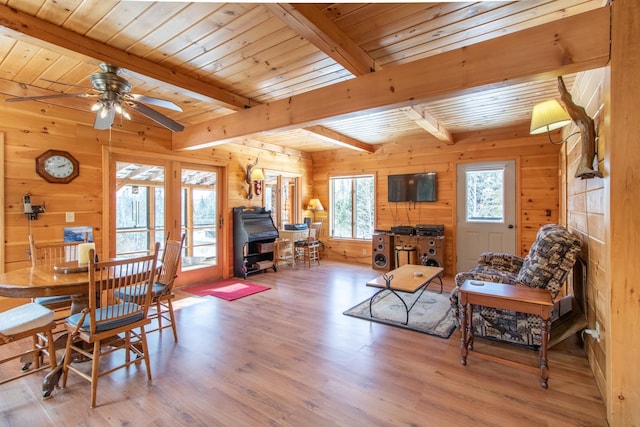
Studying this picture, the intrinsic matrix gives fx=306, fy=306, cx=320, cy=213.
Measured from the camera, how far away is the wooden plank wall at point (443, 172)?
16.2ft

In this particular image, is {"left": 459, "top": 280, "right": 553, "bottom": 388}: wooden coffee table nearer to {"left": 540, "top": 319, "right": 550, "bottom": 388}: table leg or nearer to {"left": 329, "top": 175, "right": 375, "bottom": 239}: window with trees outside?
{"left": 540, "top": 319, "right": 550, "bottom": 388}: table leg

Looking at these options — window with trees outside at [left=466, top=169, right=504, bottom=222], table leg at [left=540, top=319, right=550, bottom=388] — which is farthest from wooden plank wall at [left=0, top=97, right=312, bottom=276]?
window with trees outside at [left=466, top=169, right=504, bottom=222]

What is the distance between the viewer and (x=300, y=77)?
307 cm

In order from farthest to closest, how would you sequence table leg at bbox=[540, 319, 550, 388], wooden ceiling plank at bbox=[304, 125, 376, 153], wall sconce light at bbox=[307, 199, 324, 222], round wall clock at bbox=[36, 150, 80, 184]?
1. wall sconce light at bbox=[307, 199, 324, 222]
2. wooden ceiling plank at bbox=[304, 125, 376, 153]
3. round wall clock at bbox=[36, 150, 80, 184]
4. table leg at bbox=[540, 319, 550, 388]

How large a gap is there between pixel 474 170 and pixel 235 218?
4379 mm

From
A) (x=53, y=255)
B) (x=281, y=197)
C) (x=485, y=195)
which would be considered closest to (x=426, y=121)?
(x=485, y=195)

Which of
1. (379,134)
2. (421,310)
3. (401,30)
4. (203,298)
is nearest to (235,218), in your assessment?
(203,298)

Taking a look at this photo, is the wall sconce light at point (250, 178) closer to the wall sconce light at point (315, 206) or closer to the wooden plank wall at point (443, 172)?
the wall sconce light at point (315, 206)

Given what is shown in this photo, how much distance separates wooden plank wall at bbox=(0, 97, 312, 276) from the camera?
322cm

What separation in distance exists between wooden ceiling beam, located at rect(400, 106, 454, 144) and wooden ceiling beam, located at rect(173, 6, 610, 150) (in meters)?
1.22

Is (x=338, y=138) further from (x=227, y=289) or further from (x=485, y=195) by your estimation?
(x=227, y=289)

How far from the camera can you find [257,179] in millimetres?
5672

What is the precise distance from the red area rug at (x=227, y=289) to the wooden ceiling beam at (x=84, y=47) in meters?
2.67

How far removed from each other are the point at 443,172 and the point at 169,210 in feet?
15.8
